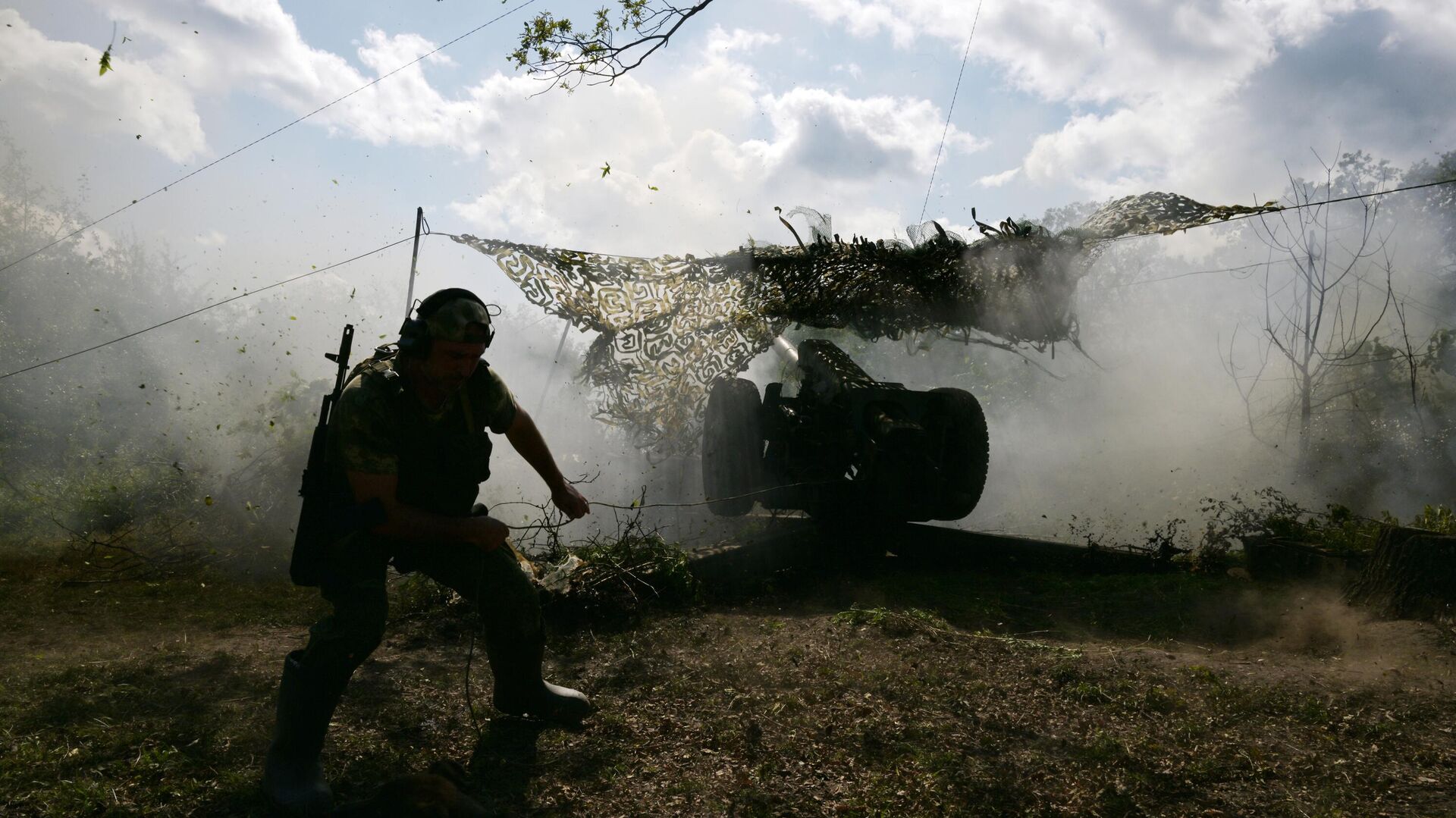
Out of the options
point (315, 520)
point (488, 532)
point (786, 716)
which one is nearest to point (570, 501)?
point (488, 532)

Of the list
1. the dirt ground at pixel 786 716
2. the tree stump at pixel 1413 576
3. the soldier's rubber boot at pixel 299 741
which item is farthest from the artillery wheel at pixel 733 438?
the soldier's rubber boot at pixel 299 741

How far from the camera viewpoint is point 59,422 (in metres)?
9.97

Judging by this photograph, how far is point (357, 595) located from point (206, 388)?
10294 millimetres

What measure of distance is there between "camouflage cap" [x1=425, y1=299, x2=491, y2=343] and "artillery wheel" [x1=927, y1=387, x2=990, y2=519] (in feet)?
17.4

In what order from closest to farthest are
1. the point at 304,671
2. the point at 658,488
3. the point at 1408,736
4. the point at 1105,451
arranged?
Answer: 1. the point at 304,671
2. the point at 1408,736
3. the point at 658,488
4. the point at 1105,451

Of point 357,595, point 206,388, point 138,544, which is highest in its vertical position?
point 206,388

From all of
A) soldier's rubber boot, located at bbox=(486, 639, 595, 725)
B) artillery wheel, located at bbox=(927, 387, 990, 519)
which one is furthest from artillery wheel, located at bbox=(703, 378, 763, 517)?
soldier's rubber boot, located at bbox=(486, 639, 595, 725)

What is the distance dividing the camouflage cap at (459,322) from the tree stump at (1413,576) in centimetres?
549

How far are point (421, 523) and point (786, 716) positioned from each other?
1816 millimetres

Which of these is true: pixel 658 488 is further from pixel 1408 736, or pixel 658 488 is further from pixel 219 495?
pixel 1408 736

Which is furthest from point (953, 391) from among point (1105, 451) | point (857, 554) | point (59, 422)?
point (59, 422)

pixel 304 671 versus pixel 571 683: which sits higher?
pixel 304 671

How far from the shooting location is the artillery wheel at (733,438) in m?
7.92

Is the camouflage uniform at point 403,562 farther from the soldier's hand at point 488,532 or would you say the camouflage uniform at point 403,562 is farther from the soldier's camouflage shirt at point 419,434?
the soldier's hand at point 488,532
